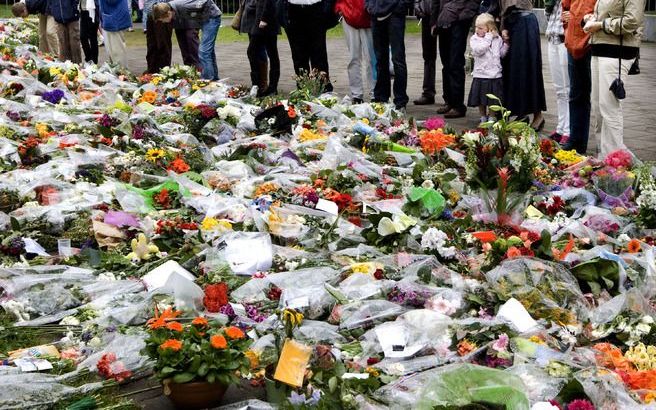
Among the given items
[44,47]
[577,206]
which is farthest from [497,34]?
[44,47]

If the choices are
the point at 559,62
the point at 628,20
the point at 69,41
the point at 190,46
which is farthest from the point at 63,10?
the point at 628,20

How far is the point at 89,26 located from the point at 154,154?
746 centimetres

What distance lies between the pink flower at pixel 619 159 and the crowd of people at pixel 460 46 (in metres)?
0.53

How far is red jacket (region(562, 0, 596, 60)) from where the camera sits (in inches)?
275

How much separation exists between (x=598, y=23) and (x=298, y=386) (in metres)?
4.15

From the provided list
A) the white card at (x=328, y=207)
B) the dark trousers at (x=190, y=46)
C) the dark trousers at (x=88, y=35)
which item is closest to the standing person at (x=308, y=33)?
the dark trousers at (x=190, y=46)

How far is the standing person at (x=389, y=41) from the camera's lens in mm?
8969

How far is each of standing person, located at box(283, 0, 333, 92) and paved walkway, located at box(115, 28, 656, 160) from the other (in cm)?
85

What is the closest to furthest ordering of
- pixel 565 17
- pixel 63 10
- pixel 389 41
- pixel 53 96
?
pixel 565 17 < pixel 389 41 < pixel 53 96 < pixel 63 10

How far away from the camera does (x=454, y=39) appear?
28.9 feet

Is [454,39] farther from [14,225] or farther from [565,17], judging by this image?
[14,225]

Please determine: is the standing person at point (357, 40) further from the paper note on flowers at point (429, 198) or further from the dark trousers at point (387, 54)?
the paper note on flowers at point (429, 198)

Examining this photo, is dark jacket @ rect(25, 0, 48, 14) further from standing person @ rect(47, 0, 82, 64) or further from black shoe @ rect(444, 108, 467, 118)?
black shoe @ rect(444, 108, 467, 118)

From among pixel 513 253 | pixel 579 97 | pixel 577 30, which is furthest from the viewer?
pixel 579 97
